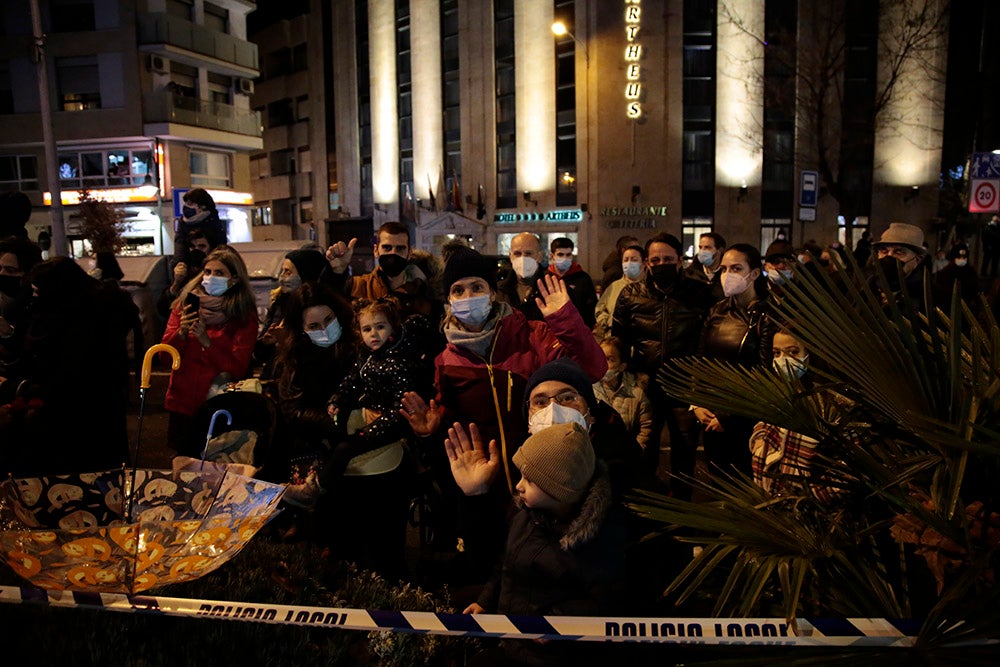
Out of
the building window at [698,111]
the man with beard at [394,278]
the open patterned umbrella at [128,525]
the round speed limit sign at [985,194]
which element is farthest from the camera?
the building window at [698,111]

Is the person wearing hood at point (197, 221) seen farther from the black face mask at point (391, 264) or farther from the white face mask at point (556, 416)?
the white face mask at point (556, 416)

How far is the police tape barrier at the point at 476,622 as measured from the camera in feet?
5.82

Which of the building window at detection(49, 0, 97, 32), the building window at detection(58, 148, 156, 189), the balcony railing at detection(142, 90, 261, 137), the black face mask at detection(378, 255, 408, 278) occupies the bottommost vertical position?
the black face mask at detection(378, 255, 408, 278)

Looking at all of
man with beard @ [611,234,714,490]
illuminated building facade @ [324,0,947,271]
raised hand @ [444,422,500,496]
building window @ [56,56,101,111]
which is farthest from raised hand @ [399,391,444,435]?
building window @ [56,56,101,111]

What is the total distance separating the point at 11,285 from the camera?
534 cm

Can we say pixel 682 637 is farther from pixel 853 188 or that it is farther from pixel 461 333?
pixel 853 188

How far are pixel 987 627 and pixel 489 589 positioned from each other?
1.83m

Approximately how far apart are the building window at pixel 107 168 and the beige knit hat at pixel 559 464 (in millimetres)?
36048

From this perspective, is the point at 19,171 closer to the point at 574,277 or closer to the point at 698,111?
the point at 698,111

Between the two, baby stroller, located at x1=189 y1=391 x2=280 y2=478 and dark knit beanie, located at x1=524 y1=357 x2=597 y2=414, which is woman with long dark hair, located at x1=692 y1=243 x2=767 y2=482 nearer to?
dark knit beanie, located at x1=524 y1=357 x2=597 y2=414

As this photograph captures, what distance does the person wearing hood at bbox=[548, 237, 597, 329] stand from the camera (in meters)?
7.31

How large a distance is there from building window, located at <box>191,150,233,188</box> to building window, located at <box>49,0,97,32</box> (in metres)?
7.11

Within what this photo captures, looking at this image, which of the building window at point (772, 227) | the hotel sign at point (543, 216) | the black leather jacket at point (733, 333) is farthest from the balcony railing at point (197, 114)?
the black leather jacket at point (733, 333)

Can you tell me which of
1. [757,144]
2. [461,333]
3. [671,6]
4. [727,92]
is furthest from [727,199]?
[461,333]
